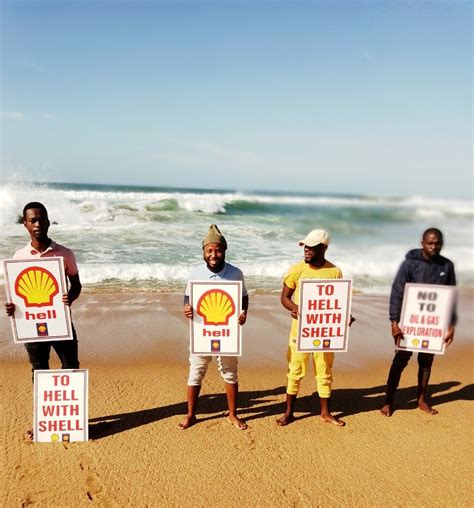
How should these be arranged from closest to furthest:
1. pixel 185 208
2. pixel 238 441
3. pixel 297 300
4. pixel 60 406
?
pixel 60 406, pixel 238 441, pixel 297 300, pixel 185 208

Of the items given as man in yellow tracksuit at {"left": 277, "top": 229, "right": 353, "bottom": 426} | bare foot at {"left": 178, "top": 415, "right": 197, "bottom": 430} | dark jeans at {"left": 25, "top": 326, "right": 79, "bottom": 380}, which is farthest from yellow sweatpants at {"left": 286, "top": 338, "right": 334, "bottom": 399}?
dark jeans at {"left": 25, "top": 326, "right": 79, "bottom": 380}

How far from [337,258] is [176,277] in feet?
16.8

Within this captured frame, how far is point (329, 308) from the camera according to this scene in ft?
14.7

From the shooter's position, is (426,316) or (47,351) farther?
(426,316)

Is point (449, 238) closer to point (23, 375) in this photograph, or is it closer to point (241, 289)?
point (241, 289)

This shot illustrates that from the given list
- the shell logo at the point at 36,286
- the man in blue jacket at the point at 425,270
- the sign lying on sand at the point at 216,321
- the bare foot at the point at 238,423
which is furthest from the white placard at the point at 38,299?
the man in blue jacket at the point at 425,270

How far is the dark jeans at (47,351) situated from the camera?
426cm

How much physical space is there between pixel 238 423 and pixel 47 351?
6.99 ft

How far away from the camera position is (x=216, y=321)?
4348 mm

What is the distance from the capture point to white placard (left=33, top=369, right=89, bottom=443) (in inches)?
163

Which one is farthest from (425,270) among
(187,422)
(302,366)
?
(187,422)

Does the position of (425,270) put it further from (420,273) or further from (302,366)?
Answer: (302,366)

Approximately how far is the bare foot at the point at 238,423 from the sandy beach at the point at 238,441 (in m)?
0.10

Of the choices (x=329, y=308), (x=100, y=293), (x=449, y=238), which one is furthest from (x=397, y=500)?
(x=449, y=238)
